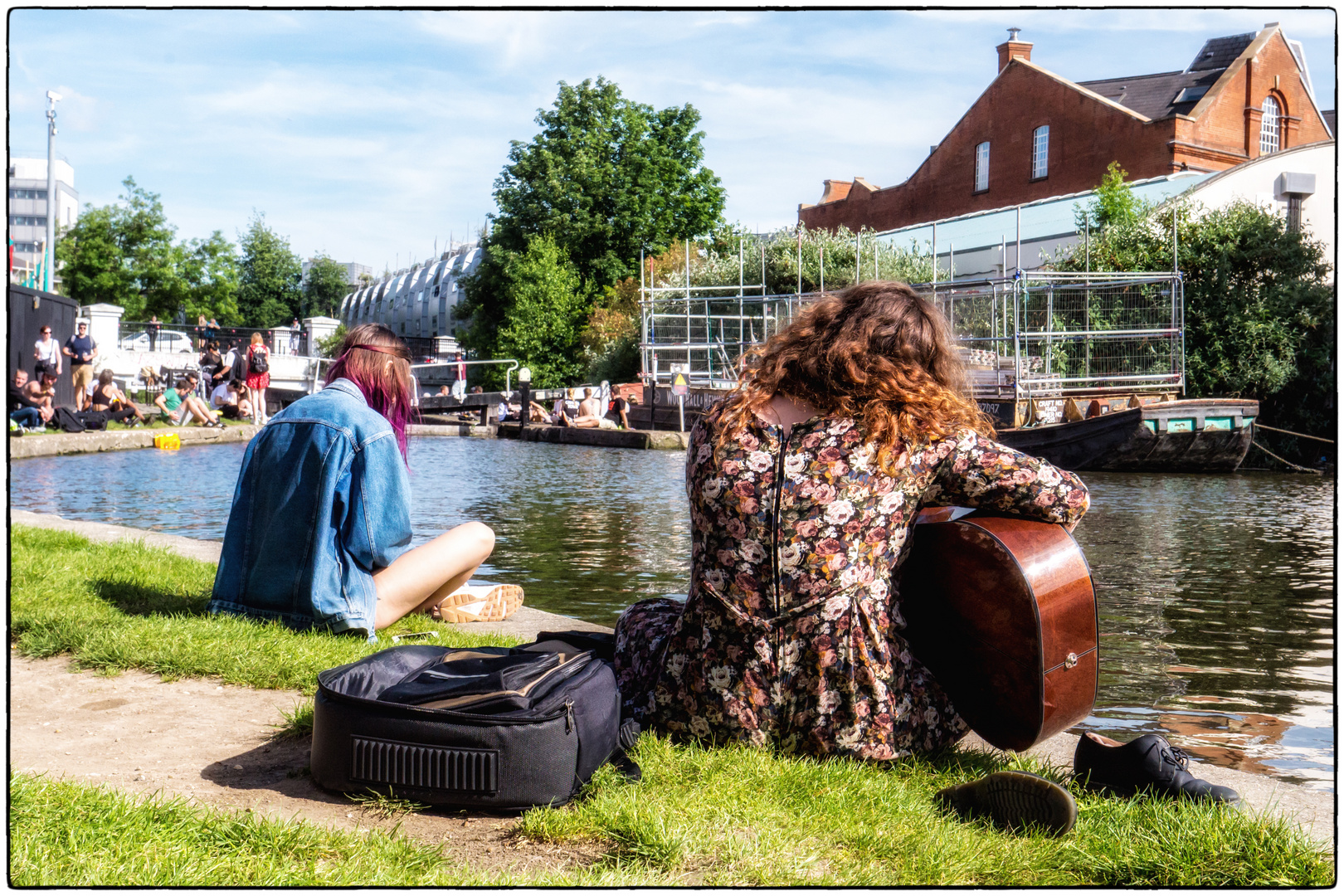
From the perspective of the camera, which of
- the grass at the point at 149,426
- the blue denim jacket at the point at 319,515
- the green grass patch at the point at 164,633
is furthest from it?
the grass at the point at 149,426

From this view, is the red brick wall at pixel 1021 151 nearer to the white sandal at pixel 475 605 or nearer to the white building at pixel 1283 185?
the white building at pixel 1283 185

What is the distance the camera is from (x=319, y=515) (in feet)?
13.5

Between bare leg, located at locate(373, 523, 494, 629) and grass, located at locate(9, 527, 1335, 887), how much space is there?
1.75m

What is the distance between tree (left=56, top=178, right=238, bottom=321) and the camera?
5094 cm

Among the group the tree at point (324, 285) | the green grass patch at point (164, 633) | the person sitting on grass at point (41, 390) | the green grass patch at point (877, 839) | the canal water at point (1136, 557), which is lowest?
the canal water at point (1136, 557)

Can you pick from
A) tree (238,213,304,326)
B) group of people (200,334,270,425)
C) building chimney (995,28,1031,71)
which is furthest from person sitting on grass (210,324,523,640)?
tree (238,213,304,326)

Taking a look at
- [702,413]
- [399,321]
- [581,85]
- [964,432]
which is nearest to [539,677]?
[702,413]

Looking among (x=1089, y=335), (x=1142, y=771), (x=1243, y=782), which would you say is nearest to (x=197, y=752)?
(x=1142, y=771)

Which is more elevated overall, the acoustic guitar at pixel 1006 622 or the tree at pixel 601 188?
A: the tree at pixel 601 188

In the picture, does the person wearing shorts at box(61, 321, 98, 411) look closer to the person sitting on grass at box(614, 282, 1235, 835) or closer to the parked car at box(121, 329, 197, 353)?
the parked car at box(121, 329, 197, 353)

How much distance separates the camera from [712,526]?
3168mm

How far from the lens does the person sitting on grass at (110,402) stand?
76.7ft

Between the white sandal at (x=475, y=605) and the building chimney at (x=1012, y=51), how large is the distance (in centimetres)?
3962

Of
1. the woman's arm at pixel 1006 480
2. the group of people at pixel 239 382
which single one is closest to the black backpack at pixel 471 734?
the woman's arm at pixel 1006 480
